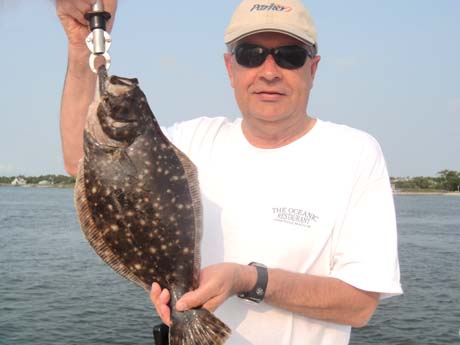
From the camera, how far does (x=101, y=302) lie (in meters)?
18.1

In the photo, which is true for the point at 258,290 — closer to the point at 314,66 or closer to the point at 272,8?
the point at 314,66

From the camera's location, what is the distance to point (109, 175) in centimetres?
280

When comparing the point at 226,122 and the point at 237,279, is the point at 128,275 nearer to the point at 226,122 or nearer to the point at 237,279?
the point at 237,279

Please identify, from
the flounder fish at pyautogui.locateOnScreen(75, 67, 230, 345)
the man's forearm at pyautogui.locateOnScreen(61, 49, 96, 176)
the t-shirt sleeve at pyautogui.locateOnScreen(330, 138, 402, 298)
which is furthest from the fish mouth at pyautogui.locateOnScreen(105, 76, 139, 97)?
the t-shirt sleeve at pyautogui.locateOnScreen(330, 138, 402, 298)

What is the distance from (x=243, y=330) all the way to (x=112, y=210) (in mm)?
1206

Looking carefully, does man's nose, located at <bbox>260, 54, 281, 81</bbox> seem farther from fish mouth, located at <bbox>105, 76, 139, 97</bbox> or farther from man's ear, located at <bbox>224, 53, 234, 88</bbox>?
fish mouth, located at <bbox>105, 76, 139, 97</bbox>

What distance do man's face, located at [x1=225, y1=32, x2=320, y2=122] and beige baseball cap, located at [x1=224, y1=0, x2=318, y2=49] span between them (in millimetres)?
68

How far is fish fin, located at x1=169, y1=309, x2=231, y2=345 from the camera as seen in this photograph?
8.98 ft

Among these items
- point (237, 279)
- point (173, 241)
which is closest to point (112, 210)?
point (173, 241)

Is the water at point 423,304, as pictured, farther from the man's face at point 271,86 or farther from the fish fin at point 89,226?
the fish fin at point 89,226

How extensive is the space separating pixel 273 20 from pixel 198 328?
1828 mm

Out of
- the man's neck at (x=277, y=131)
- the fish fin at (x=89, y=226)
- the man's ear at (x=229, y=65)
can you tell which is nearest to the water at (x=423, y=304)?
the man's neck at (x=277, y=131)

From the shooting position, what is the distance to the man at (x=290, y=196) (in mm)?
3311

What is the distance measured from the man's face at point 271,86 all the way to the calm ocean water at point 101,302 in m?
11.9
